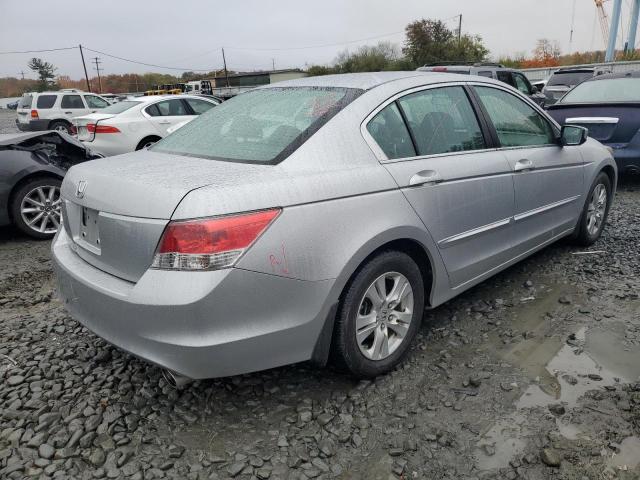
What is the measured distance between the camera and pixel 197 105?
36.3 feet

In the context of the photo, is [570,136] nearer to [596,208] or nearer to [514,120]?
[514,120]

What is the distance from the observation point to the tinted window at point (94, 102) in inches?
806

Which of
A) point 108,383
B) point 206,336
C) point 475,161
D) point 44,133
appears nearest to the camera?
point 206,336

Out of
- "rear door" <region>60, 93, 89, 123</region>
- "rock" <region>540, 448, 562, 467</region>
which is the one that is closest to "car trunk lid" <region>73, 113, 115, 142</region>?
"rock" <region>540, 448, 562, 467</region>

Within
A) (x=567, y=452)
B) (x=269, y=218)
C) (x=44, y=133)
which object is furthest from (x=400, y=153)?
(x=44, y=133)

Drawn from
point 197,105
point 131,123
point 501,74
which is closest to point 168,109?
point 197,105

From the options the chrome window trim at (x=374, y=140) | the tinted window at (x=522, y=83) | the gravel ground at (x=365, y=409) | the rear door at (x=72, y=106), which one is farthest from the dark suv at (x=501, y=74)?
the rear door at (x=72, y=106)

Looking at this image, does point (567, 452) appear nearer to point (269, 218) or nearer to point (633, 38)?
point (269, 218)

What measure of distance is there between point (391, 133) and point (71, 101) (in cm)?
2059

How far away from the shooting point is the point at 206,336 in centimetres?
200

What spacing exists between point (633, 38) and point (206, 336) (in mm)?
49986

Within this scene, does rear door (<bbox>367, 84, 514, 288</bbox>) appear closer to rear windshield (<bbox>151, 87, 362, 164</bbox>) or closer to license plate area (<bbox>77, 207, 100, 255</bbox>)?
rear windshield (<bbox>151, 87, 362, 164</bbox>)

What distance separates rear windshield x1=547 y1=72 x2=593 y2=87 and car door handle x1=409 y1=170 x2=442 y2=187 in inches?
625

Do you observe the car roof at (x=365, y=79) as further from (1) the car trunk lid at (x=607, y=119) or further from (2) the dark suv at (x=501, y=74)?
(2) the dark suv at (x=501, y=74)
